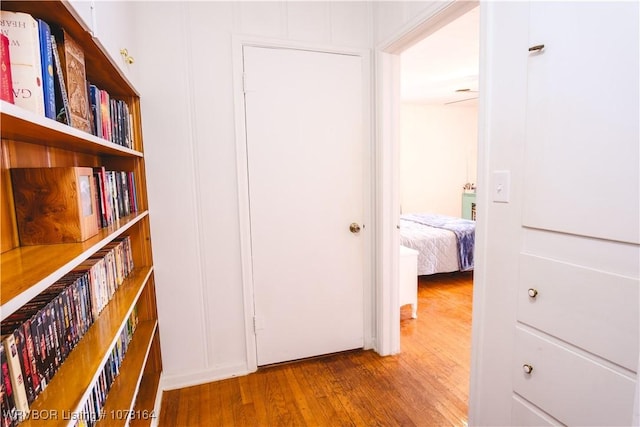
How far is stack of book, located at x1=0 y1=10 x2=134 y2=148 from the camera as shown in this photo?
718 mm

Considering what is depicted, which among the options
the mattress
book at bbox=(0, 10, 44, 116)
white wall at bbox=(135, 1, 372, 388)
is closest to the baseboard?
white wall at bbox=(135, 1, 372, 388)

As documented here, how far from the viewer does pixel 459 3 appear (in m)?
1.49

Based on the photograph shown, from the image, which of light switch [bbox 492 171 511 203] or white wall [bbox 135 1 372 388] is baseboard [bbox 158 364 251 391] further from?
light switch [bbox 492 171 511 203]

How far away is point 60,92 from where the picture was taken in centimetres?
89

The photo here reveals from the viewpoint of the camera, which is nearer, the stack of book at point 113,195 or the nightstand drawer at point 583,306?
the nightstand drawer at point 583,306

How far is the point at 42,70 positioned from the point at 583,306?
162 cm

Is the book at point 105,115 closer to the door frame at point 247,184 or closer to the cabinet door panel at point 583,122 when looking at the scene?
the door frame at point 247,184

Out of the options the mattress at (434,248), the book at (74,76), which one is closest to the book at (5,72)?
the book at (74,76)

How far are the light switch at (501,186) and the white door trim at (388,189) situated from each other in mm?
926

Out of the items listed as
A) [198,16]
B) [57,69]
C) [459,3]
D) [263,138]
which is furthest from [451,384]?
[198,16]

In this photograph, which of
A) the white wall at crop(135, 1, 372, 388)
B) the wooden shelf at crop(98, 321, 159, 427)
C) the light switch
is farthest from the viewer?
the white wall at crop(135, 1, 372, 388)

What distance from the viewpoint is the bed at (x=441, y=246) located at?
12.0 feet

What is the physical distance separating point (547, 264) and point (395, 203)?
117 cm

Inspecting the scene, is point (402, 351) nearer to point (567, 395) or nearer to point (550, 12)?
point (567, 395)
